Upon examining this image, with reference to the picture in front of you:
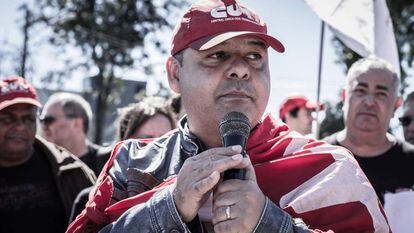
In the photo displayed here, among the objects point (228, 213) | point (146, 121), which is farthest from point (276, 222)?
point (146, 121)

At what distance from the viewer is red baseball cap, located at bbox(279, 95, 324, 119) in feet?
21.4

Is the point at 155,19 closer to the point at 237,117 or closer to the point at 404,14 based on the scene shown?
the point at 404,14

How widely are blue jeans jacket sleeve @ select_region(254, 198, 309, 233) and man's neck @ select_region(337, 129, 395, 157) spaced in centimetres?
226

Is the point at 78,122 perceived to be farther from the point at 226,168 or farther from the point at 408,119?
the point at 226,168

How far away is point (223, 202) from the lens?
1429 millimetres

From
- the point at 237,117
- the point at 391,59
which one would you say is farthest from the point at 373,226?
the point at 391,59

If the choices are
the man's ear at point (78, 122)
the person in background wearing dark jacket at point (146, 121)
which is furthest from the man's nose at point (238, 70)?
the man's ear at point (78, 122)

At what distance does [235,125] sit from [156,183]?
1.65 ft

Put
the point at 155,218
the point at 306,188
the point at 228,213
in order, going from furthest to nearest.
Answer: the point at 306,188, the point at 155,218, the point at 228,213

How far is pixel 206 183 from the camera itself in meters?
1.49

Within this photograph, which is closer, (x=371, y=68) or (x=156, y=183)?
(x=156, y=183)

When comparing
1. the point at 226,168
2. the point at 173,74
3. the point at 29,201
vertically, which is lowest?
the point at 29,201

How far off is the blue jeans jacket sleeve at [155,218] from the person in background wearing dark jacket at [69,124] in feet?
12.2

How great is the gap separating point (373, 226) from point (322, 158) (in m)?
0.27
